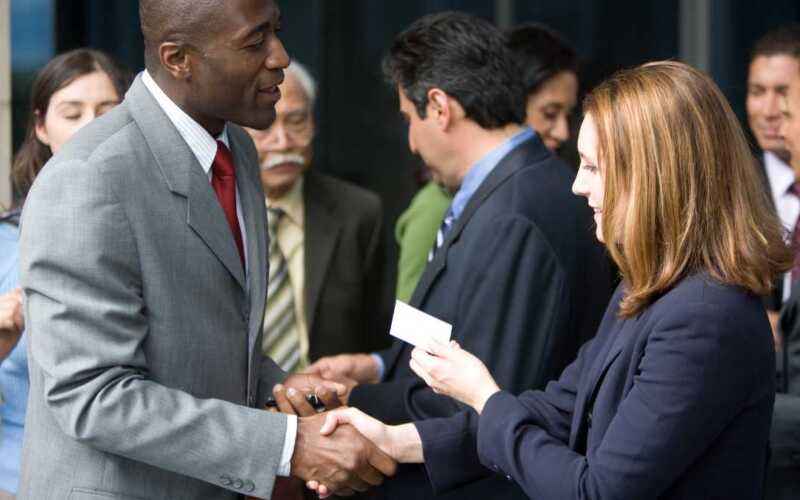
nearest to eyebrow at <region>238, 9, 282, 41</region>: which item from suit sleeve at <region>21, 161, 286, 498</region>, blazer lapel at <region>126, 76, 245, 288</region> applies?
blazer lapel at <region>126, 76, 245, 288</region>

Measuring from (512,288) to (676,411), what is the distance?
107 centimetres

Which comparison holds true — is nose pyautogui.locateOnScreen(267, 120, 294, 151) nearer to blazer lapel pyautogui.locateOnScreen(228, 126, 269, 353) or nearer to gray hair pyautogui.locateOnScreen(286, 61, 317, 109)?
gray hair pyautogui.locateOnScreen(286, 61, 317, 109)

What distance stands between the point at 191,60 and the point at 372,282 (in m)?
2.36

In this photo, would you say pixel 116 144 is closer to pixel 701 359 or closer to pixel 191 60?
pixel 191 60

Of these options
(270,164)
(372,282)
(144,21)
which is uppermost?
(144,21)

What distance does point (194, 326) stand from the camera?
2.96 m

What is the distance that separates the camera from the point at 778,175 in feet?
17.1

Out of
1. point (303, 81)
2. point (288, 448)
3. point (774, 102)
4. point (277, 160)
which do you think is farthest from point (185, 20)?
point (774, 102)

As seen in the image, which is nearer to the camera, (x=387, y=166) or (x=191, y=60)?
(x=191, y=60)

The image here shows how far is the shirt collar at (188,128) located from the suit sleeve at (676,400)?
3.85ft

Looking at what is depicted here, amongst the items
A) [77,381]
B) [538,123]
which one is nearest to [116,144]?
[77,381]

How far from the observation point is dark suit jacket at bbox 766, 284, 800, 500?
3.55 metres

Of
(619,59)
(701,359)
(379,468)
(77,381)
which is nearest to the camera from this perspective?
(701,359)

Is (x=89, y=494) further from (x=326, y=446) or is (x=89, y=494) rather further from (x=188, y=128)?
(x=188, y=128)
